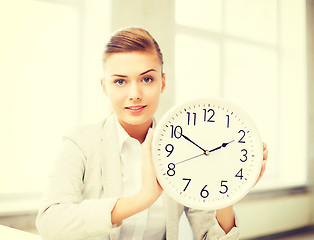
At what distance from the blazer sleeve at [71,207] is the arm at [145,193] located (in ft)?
0.07

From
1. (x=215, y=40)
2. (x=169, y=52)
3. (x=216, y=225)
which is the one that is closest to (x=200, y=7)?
(x=215, y=40)

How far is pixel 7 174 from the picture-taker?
2379mm

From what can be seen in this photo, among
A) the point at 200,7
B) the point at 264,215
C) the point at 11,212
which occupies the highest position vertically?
the point at 200,7

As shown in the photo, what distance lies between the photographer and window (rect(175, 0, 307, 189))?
11.5ft

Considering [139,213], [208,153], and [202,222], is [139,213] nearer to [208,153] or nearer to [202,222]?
[202,222]

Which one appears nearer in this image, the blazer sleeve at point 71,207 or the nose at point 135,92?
the blazer sleeve at point 71,207

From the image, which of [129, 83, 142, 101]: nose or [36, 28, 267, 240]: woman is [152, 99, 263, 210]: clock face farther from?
[129, 83, 142, 101]: nose

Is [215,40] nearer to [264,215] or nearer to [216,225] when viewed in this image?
[264,215]

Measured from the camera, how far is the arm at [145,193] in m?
0.90

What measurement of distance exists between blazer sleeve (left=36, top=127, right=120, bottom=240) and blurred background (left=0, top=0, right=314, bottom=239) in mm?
499

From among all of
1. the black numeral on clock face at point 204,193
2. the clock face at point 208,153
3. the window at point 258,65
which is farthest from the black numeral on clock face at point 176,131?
the window at point 258,65

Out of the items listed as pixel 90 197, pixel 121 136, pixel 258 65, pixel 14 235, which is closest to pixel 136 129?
pixel 121 136

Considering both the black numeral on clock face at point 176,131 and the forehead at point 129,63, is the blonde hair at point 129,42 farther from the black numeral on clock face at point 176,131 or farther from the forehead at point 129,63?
the black numeral on clock face at point 176,131

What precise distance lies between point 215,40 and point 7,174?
2.41 m
